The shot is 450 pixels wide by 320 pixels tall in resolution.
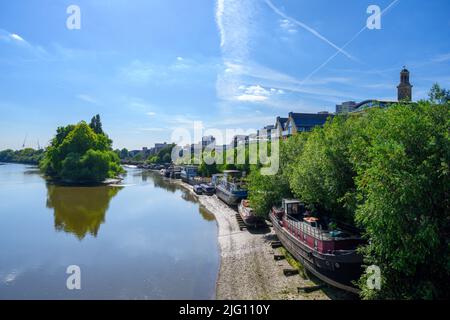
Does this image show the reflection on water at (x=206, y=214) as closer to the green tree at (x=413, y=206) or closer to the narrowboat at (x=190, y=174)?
the green tree at (x=413, y=206)

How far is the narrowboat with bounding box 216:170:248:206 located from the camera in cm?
3888

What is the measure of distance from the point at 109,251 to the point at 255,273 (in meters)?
11.9

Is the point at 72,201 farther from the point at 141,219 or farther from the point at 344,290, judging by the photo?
the point at 344,290

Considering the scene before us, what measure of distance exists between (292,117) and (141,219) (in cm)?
3737

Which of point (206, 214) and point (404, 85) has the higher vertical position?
point (404, 85)

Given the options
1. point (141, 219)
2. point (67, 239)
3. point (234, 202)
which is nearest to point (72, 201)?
point (141, 219)

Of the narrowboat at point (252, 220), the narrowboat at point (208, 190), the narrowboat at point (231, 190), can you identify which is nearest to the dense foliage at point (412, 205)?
the narrowboat at point (252, 220)

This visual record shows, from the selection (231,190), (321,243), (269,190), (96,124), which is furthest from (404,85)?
(96,124)

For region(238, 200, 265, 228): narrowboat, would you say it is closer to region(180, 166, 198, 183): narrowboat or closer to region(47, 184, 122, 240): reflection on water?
region(47, 184, 122, 240): reflection on water

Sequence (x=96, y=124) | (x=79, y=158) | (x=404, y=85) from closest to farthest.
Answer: (x=404, y=85) < (x=79, y=158) < (x=96, y=124)

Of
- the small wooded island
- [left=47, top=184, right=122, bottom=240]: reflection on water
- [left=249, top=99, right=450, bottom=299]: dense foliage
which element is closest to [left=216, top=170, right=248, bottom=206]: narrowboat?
[left=47, top=184, right=122, bottom=240]: reflection on water

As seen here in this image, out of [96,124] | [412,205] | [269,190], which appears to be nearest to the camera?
[412,205]

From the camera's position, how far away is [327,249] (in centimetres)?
1487
